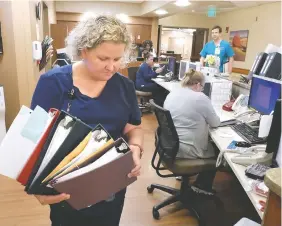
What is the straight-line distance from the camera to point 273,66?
224 centimetres

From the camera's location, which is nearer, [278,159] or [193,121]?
[278,159]

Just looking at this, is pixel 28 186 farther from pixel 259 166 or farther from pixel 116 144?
pixel 259 166

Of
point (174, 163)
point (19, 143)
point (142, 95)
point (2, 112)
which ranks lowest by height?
point (142, 95)

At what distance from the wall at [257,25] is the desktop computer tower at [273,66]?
470cm

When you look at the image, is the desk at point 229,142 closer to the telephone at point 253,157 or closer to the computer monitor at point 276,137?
the telephone at point 253,157

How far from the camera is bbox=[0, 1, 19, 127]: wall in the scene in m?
2.70

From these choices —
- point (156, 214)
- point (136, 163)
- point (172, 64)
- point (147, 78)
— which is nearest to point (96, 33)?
point (136, 163)

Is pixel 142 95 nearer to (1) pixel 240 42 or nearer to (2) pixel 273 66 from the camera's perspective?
(2) pixel 273 66

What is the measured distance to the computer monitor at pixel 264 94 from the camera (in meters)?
2.02

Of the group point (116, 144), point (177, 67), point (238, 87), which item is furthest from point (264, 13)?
point (116, 144)

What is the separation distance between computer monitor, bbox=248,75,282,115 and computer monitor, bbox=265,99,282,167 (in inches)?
29.3

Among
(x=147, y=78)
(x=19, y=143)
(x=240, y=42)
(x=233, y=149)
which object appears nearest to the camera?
(x=19, y=143)

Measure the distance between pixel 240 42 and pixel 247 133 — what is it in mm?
6955

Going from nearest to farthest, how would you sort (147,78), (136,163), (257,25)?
(136,163) → (147,78) → (257,25)
